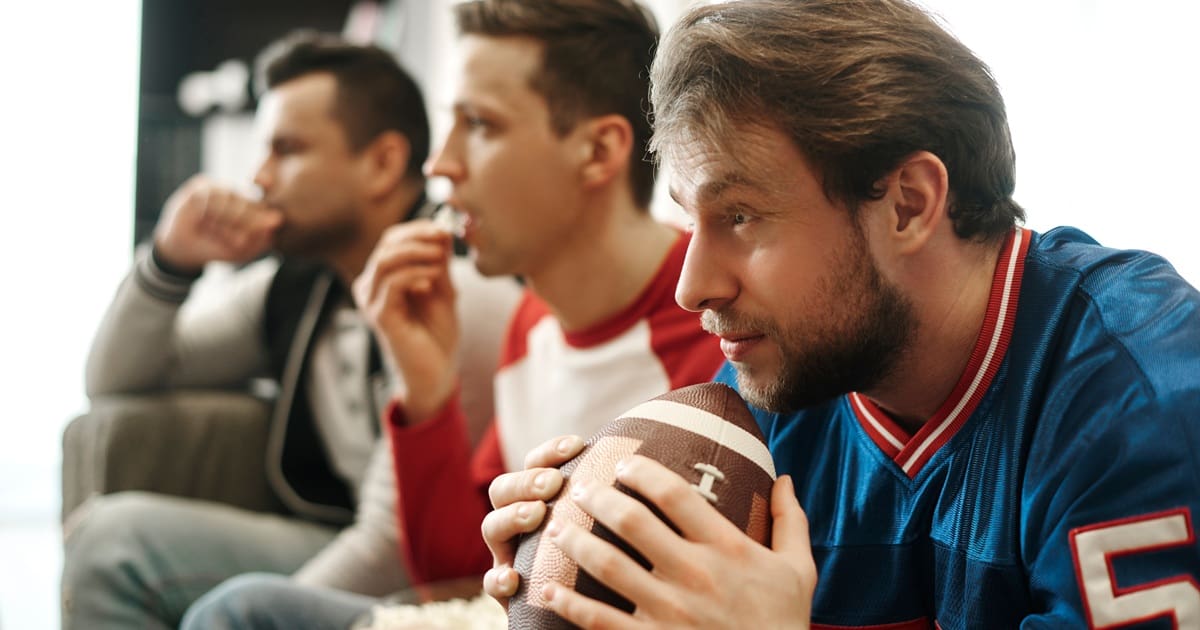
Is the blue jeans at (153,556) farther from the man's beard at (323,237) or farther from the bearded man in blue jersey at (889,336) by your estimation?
the bearded man in blue jersey at (889,336)

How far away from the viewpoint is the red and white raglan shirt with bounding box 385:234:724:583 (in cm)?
154

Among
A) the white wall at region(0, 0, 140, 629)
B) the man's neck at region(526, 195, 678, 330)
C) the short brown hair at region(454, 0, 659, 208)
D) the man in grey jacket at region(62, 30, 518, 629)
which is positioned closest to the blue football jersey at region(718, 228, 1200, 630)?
the man's neck at region(526, 195, 678, 330)

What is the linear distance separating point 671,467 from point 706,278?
0.16 meters

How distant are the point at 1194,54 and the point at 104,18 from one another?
3.57 m

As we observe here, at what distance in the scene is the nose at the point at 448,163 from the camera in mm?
1639

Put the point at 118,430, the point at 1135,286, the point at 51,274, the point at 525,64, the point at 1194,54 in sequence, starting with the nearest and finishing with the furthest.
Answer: the point at 1135,286 → the point at 1194,54 → the point at 525,64 → the point at 118,430 → the point at 51,274

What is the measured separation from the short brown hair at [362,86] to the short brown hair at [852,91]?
149cm

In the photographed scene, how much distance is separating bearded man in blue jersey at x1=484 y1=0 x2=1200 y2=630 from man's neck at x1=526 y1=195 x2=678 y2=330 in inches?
24.1

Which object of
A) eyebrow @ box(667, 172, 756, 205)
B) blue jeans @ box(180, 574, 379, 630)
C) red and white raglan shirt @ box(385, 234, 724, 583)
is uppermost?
eyebrow @ box(667, 172, 756, 205)

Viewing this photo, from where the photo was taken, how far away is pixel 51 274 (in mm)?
3633

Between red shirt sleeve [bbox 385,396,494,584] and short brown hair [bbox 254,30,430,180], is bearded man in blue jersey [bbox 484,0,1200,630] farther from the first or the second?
short brown hair [bbox 254,30,430,180]

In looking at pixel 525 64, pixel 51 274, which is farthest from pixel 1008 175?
pixel 51 274

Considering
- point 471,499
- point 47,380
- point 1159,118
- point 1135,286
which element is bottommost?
point 47,380

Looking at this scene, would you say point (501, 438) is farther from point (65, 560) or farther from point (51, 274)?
point (51, 274)
